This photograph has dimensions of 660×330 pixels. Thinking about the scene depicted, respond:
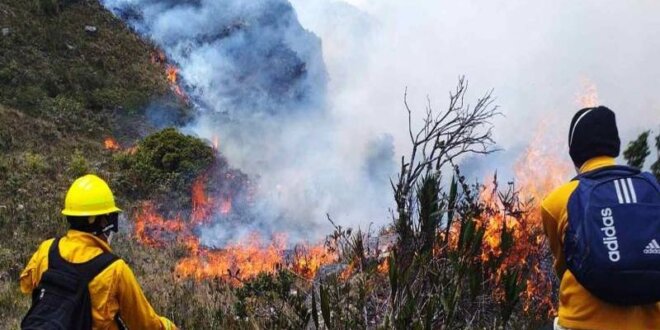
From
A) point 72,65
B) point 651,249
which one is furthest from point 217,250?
point 72,65

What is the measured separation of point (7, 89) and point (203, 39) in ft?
28.4

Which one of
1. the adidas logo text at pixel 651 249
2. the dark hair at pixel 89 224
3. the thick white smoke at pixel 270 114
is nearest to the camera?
the adidas logo text at pixel 651 249

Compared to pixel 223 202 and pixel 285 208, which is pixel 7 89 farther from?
pixel 285 208

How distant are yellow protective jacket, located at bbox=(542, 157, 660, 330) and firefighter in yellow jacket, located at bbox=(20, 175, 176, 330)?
1842 millimetres

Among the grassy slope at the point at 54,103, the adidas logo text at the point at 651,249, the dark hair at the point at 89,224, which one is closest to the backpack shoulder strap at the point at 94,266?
the dark hair at the point at 89,224

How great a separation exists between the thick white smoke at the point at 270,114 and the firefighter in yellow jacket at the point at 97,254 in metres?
8.63

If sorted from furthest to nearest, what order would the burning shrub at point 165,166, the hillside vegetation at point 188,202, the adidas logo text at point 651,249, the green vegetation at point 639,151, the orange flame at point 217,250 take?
the burning shrub at point 165,166, the orange flame at point 217,250, the green vegetation at point 639,151, the hillside vegetation at point 188,202, the adidas logo text at point 651,249

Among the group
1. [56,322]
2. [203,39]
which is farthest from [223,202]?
[203,39]

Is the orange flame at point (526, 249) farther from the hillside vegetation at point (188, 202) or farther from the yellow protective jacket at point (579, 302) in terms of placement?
the yellow protective jacket at point (579, 302)

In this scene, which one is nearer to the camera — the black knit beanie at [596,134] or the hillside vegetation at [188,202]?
the black knit beanie at [596,134]

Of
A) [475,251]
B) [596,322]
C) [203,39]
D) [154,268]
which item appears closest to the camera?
[596,322]

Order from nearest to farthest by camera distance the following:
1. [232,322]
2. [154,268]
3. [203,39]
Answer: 1. [232,322]
2. [154,268]
3. [203,39]

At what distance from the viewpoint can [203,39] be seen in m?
25.0

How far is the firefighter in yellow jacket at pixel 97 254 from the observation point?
2727mm
